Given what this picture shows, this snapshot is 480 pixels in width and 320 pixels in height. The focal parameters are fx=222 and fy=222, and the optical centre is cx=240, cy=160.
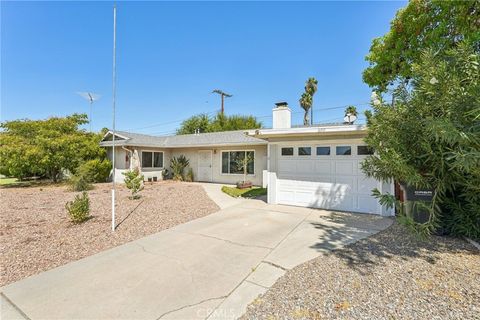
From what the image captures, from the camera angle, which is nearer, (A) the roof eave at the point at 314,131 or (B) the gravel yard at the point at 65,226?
(B) the gravel yard at the point at 65,226

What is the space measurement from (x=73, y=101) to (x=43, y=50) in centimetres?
761

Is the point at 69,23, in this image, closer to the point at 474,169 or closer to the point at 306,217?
the point at 306,217

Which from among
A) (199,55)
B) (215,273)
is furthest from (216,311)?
(199,55)

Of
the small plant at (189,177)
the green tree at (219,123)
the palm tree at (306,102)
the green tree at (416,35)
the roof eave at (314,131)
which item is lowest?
the small plant at (189,177)

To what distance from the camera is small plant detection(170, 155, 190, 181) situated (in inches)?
631

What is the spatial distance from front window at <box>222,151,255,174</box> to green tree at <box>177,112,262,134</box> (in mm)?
14999

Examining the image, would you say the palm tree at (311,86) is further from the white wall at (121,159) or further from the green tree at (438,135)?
the green tree at (438,135)

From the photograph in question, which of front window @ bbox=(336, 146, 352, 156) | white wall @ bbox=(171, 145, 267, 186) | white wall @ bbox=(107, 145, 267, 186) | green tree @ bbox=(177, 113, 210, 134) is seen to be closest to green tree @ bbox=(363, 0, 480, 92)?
front window @ bbox=(336, 146, 352, 156)

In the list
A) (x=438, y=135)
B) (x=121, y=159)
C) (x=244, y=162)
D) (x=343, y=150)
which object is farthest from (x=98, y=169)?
(x=438, y=135)

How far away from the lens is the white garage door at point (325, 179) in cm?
712

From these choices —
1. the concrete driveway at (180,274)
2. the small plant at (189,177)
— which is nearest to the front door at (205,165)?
the small plant at (189,177)

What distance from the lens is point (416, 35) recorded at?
831 cm

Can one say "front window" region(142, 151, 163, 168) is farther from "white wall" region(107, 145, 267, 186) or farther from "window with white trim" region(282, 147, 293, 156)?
"window with white trim" region(282, 147, 293, 156)

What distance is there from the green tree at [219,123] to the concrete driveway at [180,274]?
24.7 metres
